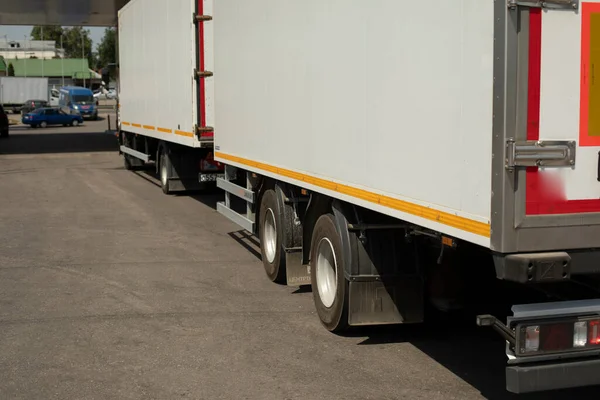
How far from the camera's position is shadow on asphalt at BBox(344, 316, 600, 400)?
5.76 m

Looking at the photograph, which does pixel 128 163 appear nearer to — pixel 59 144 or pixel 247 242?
pixel 247 242

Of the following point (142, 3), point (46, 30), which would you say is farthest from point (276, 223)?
point (46, 30)

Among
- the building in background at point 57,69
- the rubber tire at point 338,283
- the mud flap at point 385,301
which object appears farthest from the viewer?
the building in background at point 57,69

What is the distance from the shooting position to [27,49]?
135500mm

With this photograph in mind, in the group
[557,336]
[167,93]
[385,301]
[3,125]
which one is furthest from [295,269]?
[3,125]

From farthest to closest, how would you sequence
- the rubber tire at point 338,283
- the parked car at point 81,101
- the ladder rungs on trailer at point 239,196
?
the parked car at point 81,101 → the ladder rungs on trailer at point 239,196 → the rubber tire at point 338,283

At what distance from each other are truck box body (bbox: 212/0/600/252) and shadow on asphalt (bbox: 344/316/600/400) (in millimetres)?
1394

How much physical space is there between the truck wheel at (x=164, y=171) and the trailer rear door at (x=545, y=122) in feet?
45.8

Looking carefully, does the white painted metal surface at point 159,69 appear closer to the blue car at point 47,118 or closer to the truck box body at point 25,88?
the blue car at point 47,118

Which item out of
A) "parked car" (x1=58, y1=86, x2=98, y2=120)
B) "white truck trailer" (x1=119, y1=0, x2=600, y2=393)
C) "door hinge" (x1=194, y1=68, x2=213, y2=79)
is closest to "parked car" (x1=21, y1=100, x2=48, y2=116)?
"parked car" (x1=58, y1=86, x2=98, y2=120)

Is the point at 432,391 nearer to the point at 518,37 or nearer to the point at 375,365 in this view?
the point at 375,365

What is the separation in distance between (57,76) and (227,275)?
99176 millimetres

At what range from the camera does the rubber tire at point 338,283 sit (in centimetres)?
670

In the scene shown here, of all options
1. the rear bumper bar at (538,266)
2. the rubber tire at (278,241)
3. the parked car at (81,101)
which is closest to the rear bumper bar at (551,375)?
the rear bumper bar at (538,266)
